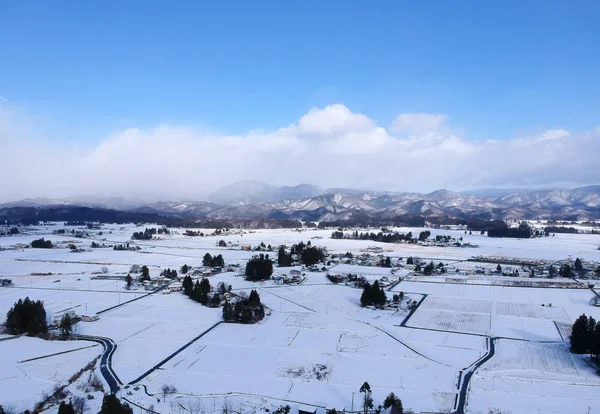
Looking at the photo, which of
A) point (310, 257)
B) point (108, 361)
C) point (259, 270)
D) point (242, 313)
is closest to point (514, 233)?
point (310, 257)

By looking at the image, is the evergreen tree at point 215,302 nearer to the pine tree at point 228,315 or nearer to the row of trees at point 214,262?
the pine tree at point 228,315

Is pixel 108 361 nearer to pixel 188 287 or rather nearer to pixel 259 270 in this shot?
pixel 188 287

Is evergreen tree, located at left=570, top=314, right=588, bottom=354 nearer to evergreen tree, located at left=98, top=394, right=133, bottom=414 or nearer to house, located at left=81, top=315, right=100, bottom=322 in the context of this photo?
evergreen tree, located at left=98, top=394, right=133, bottom=414

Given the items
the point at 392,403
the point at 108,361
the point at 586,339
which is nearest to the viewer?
the point at 392,403

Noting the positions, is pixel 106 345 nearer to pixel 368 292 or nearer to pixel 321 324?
pixel 321 324

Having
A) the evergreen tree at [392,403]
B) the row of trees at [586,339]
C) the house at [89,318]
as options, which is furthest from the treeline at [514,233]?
the house at [89,318]

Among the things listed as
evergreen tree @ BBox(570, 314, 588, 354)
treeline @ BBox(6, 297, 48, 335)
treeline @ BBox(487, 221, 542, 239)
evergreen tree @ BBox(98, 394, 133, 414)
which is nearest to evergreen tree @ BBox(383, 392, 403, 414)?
evergreen tree @ BBox(98, 394, 133, 414)
